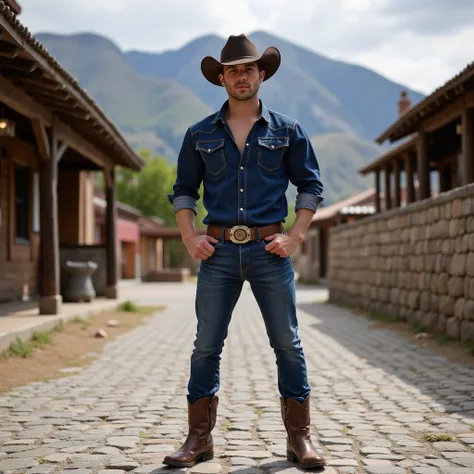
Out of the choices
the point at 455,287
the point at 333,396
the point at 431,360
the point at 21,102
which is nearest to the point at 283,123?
the point at 333,396

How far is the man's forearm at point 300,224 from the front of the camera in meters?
3.69

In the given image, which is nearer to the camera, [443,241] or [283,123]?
[283,123]

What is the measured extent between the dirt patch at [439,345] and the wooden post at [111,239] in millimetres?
6385

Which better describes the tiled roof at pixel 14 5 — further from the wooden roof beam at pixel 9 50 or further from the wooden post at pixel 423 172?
the wooden post at pixel 423 172

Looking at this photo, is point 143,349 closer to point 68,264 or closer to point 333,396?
point 333,396

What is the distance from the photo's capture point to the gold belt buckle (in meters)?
3.65

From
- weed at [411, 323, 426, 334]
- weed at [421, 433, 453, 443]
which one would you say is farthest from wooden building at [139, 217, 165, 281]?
weed at [421, 433, 453, 443]

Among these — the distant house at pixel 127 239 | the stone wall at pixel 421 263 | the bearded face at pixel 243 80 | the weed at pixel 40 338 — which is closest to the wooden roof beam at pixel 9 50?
the weed at pixel 40 338

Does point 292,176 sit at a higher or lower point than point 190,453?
higher

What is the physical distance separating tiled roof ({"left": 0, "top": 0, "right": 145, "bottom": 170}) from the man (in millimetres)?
3332

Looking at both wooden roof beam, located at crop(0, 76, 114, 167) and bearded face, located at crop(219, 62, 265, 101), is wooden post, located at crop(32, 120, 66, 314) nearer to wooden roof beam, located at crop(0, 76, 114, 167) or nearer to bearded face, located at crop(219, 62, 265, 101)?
wooden roof beam, located at crop(0, 76, 114, 167)

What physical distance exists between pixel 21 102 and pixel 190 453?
658 cm

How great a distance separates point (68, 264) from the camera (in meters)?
14.2

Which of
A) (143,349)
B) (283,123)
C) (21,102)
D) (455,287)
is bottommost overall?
(143,349)
